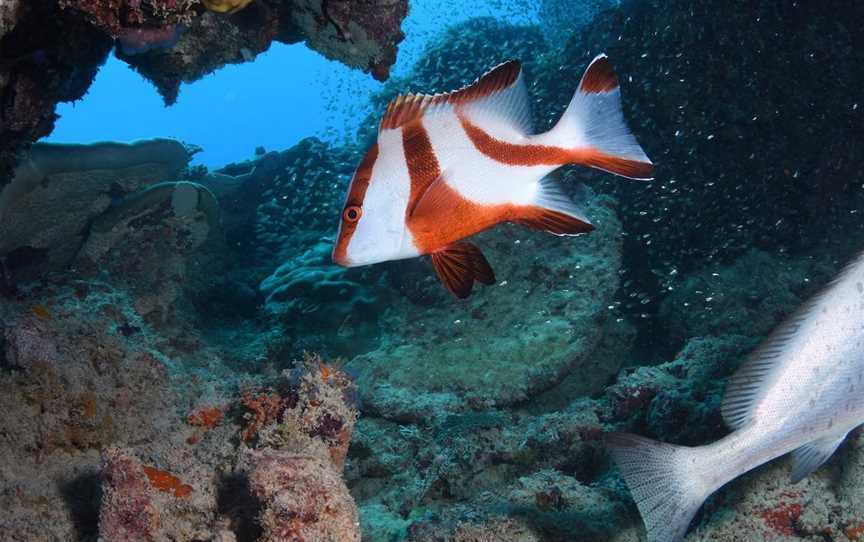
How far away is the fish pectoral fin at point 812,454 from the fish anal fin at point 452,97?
2.02 metres

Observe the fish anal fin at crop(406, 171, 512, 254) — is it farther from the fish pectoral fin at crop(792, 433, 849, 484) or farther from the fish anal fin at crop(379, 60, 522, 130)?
the fish pectoral fin at crop(792, 433, 849, 484)

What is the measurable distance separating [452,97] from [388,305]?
6800mm

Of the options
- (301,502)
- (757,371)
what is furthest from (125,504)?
(757,371)

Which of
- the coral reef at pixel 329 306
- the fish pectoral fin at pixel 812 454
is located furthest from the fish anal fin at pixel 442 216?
the coral reef at pixel 329 306

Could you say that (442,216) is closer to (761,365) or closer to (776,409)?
(761,365)

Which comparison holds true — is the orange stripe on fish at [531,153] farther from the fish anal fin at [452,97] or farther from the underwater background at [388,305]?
the underwater background at [388,305]

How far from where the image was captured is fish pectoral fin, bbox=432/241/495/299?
1.80 metres

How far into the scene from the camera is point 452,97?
1.84 meters

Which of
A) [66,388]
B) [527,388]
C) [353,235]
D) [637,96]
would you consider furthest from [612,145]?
[637,96]

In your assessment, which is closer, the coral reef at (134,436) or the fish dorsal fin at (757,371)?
the fish dorsal fin at (757,371)

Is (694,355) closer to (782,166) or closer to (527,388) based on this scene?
(527,388)

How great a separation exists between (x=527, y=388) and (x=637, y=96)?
5.95m

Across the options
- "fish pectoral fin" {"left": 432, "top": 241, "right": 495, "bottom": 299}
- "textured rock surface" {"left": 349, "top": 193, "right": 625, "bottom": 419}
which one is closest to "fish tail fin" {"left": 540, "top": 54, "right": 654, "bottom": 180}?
"fish pectoral fin" {"left": 432, "top": 241, "right": 495, "bottom": 299}

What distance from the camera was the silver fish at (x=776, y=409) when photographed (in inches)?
79.2
